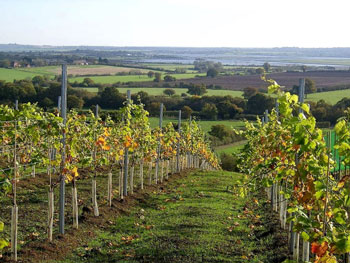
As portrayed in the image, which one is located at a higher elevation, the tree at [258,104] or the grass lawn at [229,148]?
the tree at [258,104]

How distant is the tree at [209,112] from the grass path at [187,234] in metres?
44.3

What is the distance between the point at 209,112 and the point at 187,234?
50.6 meters

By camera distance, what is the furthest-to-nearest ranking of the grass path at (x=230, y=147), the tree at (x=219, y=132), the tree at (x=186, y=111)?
the tree at (x=186, y=111), the tree at (x=219, y=132), the grass path at (x=230, y=147)

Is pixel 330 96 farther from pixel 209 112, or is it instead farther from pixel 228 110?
pixel 209 112

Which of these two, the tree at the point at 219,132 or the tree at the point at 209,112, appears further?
the tree at the point at 209,112

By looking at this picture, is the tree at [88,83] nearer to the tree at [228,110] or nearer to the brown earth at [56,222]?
the tree at [228,110]

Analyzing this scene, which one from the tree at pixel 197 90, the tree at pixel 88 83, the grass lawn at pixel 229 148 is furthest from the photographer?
the tree at pixel 197 90

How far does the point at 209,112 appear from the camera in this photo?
62156mm

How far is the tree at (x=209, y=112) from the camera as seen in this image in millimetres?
62041

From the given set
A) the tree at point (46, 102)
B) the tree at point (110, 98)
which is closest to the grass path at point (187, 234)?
the tree at point (46, 102)

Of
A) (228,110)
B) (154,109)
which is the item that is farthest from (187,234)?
(228,110)

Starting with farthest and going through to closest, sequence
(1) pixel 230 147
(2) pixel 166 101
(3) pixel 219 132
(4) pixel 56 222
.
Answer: (2) pixel 166 101 < (3) pixel 219 132 < (1) pixel 230 147 < (4) pixel 56 222

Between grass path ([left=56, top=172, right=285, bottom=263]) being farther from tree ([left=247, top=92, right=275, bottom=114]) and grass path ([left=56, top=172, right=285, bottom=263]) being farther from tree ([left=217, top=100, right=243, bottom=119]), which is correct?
tree ([left=217, top=100, right=243, bottom=119])

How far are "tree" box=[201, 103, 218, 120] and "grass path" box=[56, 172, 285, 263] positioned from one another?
44.3m
